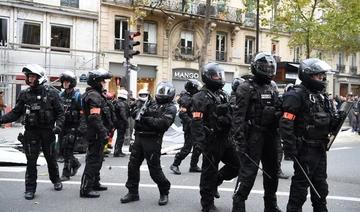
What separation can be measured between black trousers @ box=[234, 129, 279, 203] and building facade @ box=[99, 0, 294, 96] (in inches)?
874

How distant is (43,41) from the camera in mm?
27422

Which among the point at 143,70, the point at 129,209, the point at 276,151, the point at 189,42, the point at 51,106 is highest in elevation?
the point at 189,42

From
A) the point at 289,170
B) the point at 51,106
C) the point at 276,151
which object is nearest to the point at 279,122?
the point at 276,151

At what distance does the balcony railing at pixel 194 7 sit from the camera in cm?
3085

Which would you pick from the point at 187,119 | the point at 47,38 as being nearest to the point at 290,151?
the point at 187,119

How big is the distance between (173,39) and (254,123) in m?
27.8

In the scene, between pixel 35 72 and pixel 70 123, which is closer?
pixel 35 72

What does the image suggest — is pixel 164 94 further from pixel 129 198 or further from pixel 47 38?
pixel 47 38

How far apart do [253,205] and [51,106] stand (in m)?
3.32

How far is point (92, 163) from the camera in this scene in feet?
24.2

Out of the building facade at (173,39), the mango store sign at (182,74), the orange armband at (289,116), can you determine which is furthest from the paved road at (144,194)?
the mango store sign at (182,74)

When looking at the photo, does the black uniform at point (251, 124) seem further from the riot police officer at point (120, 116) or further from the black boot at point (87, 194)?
the riot police officer at point (120, 116)

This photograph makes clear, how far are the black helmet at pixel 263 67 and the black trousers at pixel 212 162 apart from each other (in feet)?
3.40

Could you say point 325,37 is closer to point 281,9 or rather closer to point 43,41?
point 281,9
